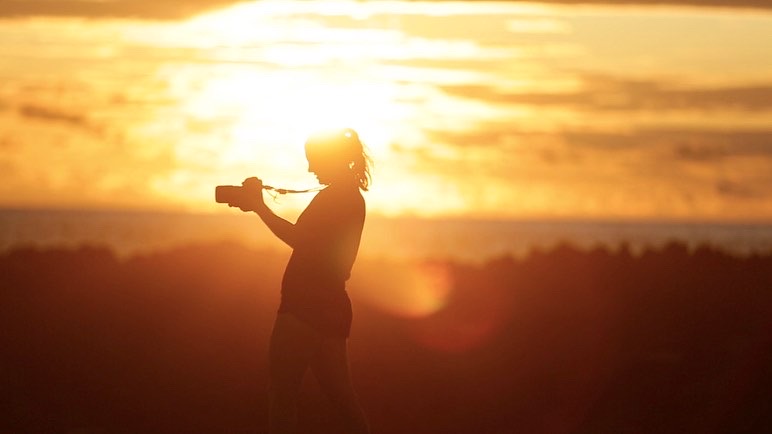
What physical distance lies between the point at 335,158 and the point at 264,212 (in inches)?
18.0

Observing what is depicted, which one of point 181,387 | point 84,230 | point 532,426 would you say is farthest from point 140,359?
point 84,230

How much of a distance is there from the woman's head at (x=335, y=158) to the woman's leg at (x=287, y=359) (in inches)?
31.4

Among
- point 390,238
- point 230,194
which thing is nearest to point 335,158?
point 230,194

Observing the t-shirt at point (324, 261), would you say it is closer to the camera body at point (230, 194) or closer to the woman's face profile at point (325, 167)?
the woman's face profile at point (325, 167)

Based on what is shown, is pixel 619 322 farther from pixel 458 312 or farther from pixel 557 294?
pixel 557 294

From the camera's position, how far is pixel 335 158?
9180 mm

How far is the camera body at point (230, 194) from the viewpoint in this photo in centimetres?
920

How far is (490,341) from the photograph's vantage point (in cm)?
1756

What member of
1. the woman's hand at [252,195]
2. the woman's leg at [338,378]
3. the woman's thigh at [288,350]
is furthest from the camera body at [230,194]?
the woman's leg at [338,378]

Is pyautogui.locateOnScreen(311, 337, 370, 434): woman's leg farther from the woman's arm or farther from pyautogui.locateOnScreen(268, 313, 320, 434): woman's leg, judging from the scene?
the woman's arm

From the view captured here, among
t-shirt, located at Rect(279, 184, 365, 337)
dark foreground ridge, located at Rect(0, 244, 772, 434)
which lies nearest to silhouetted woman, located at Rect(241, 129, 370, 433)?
t-shirt, located at Rect(279, 184, 365, 337)

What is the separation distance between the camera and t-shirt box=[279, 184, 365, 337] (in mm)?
8844

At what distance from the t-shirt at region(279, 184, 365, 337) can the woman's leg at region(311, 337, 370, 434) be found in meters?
0.09

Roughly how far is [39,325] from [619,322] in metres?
6.21
